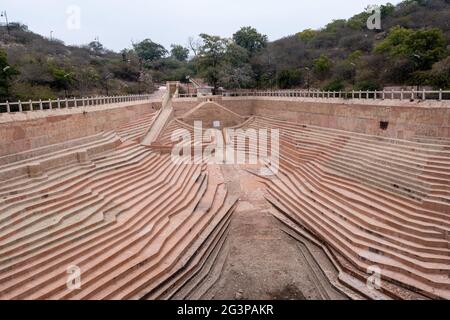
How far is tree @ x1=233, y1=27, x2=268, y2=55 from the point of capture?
146 ft

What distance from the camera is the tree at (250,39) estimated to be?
4453 centimetres

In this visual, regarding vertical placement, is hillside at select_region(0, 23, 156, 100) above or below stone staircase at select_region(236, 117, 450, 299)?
above

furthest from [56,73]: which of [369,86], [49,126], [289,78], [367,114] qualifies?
[369,86]

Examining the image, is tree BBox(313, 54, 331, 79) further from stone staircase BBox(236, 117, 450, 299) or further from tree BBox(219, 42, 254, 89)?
stone staircase BBox(236, 117, 450, 299)

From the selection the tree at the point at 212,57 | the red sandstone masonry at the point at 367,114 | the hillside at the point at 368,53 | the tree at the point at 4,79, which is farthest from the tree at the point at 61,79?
the hillside at the point at 368,53

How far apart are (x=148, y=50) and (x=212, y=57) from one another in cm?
3133

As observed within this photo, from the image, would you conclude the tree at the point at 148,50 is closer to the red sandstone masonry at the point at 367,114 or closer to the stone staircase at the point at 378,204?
the red sandstone masonry at the point at 367,114

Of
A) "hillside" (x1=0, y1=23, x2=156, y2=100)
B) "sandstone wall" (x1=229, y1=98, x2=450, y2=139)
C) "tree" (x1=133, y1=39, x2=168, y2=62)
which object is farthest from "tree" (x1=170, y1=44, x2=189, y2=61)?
"sandstone wall" (x1=229, y1=98, x2=450, y2=139)

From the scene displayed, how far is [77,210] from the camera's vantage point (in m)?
9.95

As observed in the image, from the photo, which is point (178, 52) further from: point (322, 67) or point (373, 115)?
point (373, 115)

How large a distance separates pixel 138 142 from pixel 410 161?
12.7 m

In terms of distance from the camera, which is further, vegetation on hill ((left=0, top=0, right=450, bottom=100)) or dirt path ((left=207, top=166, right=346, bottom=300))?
vegetation on hill ((left=0, top=0, right=450, bottom=100))

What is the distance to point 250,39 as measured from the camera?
146 ft

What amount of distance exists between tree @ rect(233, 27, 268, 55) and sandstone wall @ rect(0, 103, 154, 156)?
1162 inches
